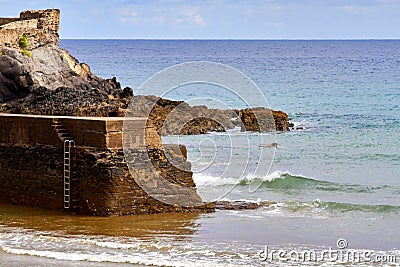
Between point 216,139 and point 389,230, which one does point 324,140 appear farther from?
point 389,230

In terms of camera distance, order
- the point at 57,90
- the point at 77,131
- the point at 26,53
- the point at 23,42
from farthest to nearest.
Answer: the point at 23,42, the point at 26,53, the point at 57,90, the point at 77,131

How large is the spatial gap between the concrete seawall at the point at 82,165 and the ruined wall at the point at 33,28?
1628 centimetres

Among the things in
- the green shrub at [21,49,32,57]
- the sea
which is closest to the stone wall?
the sea

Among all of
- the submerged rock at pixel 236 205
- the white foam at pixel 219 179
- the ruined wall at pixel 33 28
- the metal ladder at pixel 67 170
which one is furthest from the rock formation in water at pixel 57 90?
the metal ladder at pixel 67 170

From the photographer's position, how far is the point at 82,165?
17047mm

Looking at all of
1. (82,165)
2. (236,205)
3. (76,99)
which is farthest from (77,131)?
(76,99)

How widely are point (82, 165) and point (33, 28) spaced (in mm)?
19832

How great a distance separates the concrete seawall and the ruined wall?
53.4 feet

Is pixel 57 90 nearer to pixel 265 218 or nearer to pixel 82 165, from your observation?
pixel 82 165

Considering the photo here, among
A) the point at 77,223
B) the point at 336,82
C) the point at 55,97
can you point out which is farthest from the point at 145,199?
the point at 336,82

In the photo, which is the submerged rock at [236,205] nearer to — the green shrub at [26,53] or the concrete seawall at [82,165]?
the concrete seawall at [82,165]

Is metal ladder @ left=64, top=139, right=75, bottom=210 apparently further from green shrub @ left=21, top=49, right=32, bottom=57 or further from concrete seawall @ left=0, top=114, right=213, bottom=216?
green shrub @ left=21, top=49, right=32, bottom=57

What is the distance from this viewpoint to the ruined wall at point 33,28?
113ft

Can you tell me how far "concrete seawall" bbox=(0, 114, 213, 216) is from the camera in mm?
16734
